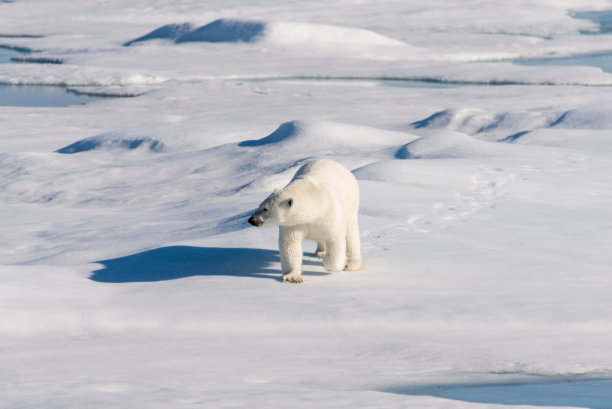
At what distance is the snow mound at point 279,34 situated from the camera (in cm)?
2511

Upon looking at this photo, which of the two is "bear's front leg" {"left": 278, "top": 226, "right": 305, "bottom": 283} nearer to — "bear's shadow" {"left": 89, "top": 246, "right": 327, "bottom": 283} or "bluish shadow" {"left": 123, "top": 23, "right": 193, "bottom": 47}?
"bear's shadow" {"left": 89, "top": 246, "right": 327, "bottom": 283}

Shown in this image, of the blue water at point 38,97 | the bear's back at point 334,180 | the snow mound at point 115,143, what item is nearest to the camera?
the bear's back at point 334,180

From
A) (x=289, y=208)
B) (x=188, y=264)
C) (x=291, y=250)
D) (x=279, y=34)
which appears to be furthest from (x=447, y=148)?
(x=279, y=34)

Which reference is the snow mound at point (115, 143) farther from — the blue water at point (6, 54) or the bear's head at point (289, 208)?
the blue water at point (6, 54)

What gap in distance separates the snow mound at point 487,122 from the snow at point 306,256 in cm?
5

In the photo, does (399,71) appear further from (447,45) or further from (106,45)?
(106,45)

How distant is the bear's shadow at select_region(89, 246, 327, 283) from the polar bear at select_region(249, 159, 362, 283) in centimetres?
26

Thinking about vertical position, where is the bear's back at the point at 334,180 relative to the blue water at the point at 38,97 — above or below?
above

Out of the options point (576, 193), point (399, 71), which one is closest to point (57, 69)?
point (399, 71)

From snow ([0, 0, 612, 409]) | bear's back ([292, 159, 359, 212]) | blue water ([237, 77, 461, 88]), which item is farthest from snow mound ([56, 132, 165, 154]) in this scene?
blue water ([237, 77, 461, 88])

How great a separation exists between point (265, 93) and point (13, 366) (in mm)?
15038

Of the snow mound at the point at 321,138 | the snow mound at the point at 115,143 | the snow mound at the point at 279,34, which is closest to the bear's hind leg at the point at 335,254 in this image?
the snow mound at the point at 321,138

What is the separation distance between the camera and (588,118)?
42.2 feet

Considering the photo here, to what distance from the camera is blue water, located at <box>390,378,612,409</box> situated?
3570 mm
